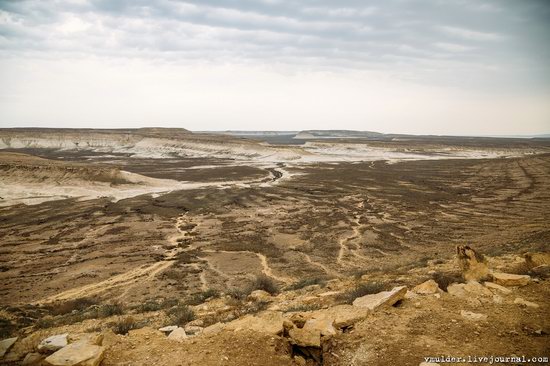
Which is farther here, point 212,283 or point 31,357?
point 212,283

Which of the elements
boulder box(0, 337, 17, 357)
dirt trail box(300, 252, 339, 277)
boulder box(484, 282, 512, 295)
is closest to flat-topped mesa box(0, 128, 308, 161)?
dirt trail box(300, 252, 339, 277)

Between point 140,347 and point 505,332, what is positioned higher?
point 505,332

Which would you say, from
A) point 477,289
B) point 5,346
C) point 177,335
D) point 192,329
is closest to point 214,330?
point 177,335

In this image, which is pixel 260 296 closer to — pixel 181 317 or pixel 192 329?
pixel 181 317

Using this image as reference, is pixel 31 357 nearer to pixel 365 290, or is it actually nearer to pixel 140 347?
pixel 140 347

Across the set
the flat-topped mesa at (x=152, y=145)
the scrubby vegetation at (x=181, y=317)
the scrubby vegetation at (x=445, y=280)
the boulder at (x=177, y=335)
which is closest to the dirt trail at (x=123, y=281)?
the scrubby vegetation at (x=181, y=317)

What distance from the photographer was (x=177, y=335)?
6359 mm

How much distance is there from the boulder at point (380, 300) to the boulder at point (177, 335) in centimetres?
340

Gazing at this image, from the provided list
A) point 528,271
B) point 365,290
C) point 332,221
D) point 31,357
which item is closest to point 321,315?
point 365,290

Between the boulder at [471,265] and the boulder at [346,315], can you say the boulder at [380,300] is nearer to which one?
the boulder at [346,315]

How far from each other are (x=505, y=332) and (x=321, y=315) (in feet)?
9.92

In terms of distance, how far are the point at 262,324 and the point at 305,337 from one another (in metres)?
1.10

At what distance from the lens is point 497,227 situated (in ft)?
72.0

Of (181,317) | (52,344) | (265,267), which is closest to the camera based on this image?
(52,344)
